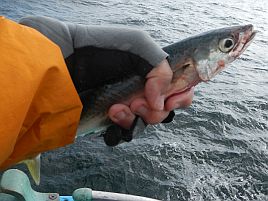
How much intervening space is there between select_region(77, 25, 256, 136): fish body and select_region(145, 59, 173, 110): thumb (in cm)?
18

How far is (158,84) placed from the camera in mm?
2523

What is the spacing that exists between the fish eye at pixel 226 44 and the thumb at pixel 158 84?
1.73 ft

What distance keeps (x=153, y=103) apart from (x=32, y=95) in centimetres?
106

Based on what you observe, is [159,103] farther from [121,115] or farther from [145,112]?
[121,115]

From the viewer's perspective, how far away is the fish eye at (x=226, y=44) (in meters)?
2.80

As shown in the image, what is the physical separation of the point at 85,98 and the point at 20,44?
3.71 feet

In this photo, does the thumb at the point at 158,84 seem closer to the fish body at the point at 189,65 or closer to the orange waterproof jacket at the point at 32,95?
the fish body at the point at 189,65

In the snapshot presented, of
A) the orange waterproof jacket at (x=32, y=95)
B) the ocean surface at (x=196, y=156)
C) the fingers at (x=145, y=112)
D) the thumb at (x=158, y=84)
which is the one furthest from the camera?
the ocean surface at (x=196, y=156)

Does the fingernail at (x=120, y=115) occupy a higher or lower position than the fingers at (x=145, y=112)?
lower

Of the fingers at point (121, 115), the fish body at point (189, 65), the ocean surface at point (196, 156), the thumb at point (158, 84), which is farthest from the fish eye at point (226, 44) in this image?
the ocean surface at point (196, 156)

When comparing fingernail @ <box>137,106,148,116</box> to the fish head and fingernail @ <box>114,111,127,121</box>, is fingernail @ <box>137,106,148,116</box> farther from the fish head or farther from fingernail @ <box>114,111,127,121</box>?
the fish head

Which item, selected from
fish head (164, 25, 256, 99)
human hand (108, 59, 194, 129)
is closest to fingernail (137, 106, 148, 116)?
human hand (108, 59, 194, 129)

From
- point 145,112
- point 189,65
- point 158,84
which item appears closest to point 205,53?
point 189,65

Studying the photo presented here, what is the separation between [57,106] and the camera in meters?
1.87
